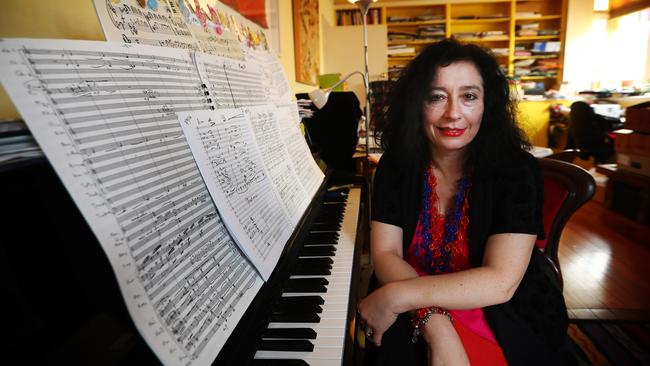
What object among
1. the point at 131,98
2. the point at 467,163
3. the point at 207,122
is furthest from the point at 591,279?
the point at 131,98

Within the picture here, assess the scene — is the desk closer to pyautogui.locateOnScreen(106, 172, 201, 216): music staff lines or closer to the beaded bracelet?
the beaded bracelet

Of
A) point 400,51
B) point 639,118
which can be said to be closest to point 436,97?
point 639,118

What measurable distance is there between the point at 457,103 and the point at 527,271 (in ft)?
1.68

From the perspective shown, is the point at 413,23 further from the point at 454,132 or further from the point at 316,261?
the point at 316,261

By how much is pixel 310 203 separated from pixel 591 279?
2095 mm

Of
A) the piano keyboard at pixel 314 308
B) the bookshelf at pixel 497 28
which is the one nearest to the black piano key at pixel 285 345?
the piano keyboard at pixel 314 308

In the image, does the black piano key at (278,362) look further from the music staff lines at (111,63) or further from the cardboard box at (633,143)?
the cardboard box at (633,143)

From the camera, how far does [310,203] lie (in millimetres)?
1066

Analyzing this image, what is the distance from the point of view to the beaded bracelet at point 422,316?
2.82 feet

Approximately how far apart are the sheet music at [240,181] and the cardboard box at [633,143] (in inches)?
126

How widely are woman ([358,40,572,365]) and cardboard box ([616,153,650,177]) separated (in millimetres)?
2593

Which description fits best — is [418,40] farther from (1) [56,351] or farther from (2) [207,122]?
(1) [56,351]

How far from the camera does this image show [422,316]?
2.83 ft

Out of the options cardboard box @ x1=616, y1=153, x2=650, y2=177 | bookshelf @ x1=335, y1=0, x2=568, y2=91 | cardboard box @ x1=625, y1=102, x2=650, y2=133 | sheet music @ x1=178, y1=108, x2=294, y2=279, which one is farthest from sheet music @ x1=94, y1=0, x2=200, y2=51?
bookshelf @ x1=335, y1=0, x2=568, y2=91
